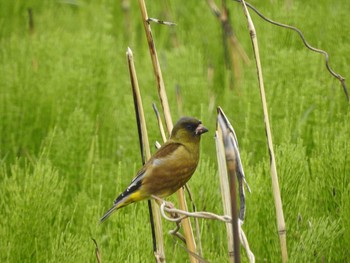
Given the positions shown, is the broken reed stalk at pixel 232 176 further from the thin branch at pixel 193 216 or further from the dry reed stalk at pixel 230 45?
the dry reed stalk at pixel 230 45

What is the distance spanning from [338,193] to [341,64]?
4.13ft

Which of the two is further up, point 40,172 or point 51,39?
point 51,39

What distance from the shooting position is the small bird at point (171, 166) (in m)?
3.06

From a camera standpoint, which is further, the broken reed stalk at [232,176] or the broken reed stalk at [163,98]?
the broken reed stalk at [163,98]

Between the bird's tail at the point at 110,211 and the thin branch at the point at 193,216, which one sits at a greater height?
the bird's tail at the point at 110,211

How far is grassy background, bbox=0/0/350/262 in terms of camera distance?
12.3ft

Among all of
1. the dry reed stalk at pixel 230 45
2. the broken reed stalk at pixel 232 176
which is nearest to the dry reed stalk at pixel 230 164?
the broken reed stalk at pixel 232 176

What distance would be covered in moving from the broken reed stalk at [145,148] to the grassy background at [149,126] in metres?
0.14

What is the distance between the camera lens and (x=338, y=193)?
12.6ft

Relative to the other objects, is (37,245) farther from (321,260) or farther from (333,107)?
(333,107)

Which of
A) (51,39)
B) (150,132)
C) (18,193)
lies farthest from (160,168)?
(51,39)

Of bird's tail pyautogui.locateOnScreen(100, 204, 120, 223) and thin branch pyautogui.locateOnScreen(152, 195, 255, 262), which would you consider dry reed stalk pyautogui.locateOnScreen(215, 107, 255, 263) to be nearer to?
thin branch pyautogui.locateOnScreen(152, 195, 255, 262)

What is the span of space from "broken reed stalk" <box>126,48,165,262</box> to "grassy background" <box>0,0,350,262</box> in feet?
0.47

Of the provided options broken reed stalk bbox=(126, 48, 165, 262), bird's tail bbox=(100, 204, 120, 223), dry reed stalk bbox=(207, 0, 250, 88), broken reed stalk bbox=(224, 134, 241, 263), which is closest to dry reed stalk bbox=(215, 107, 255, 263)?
broken reed stalk bbox=(224, 134, 241, 263)
